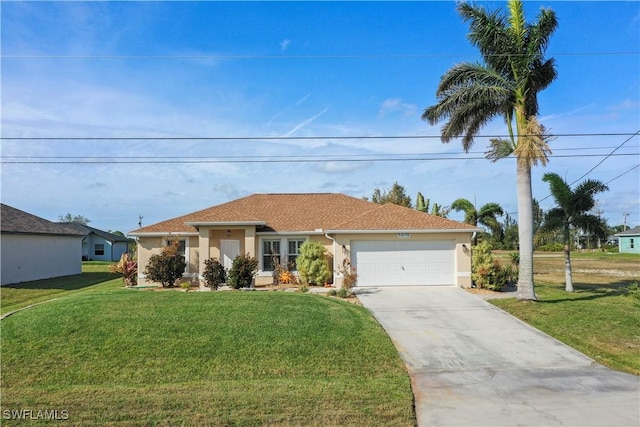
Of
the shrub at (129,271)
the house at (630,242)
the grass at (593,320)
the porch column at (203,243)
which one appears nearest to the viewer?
the grass at (593,320)

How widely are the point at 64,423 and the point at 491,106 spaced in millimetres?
16154

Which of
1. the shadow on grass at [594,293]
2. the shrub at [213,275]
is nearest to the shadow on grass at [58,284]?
the shrub at [213,275]

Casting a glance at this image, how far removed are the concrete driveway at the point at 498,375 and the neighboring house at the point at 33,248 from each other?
22.4 meters

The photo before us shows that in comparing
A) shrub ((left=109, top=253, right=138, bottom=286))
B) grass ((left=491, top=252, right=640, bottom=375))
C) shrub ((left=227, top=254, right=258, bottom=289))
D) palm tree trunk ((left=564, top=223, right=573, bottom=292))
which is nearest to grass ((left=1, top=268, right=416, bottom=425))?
shrub ((left=227, top=254, right=258, bottom=289))

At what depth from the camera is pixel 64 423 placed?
6.48 metres

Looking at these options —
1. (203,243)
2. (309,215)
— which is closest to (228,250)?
(203,243)

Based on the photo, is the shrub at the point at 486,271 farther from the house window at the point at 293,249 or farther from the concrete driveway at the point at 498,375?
the house window at the point at 293,249

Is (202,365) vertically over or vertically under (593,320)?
over

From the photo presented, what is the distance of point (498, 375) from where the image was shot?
867 cm

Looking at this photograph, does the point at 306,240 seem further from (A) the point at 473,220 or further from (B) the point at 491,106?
(A) the point at 473,220

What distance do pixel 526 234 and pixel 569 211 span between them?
5.76 m

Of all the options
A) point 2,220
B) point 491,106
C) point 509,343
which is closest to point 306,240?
point 491,106

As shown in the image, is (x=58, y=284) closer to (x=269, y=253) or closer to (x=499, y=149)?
(x=269, y=253)

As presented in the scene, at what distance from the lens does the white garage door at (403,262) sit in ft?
62.4
